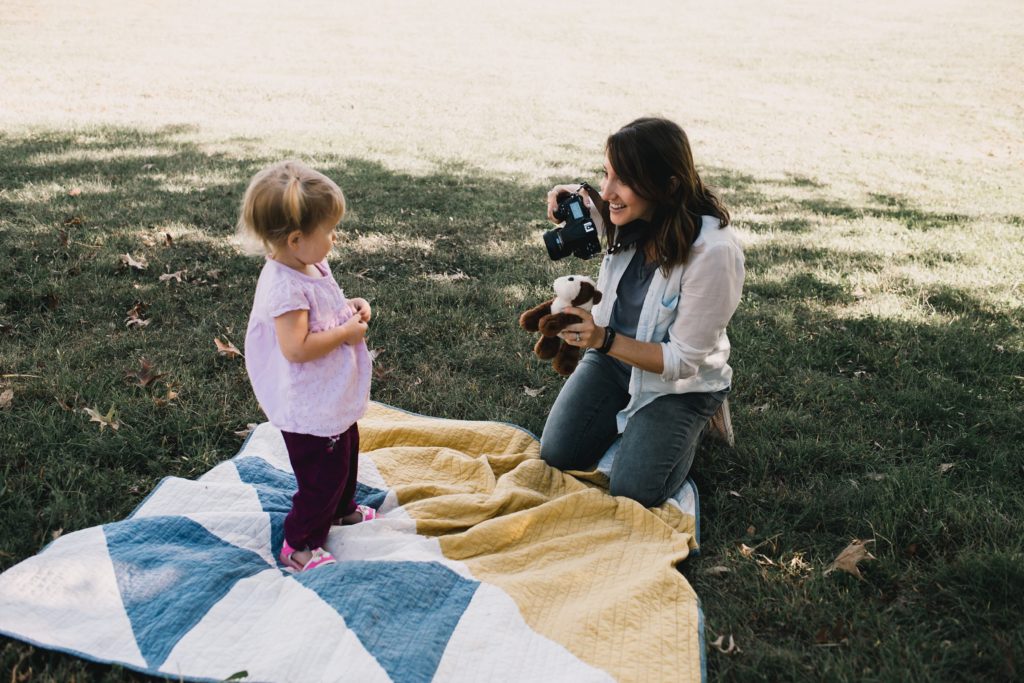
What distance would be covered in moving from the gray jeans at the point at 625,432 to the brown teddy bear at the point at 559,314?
1.09 ft

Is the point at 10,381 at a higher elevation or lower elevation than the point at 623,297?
lower

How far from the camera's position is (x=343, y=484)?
9.68 ft

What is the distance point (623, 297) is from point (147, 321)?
286 cm

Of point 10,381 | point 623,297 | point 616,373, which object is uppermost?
point 623,297

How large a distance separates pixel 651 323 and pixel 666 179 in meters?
0.60

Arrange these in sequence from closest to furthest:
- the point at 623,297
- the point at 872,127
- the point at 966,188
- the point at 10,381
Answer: the point at 623,297 < the point at 10,381 < the point at 966,188 < the point at 872,127

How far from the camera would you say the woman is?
3.10m

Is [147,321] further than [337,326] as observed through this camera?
Yes

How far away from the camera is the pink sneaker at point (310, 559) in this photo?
2.88 meters

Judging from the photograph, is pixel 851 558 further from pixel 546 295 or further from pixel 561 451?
pixel 546 295

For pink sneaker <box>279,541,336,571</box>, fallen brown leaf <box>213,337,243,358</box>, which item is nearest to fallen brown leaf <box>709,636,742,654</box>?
pink sneaker <box>279,541,336,571</box>

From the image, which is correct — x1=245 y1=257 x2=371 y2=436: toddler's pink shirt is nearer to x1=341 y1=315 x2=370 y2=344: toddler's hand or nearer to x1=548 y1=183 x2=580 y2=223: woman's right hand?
x1=341 y1=315 x2=370 y2=344: toddler's hand

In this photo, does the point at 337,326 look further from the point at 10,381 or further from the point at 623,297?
the point at 10,381

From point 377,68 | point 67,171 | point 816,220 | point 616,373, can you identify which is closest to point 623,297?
point 616,373
